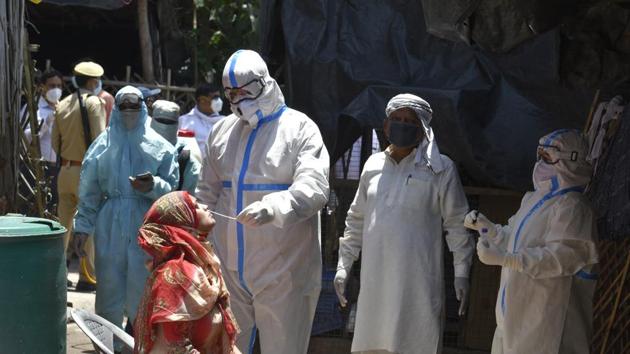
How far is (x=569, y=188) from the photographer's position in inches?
223

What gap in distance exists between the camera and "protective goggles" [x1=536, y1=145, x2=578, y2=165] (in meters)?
5.67

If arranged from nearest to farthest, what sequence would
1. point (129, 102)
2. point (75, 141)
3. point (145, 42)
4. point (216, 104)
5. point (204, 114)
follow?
point (129, 102)
point (75, 141)
point (204, 114)
point (216, 104)
point (145, 42)

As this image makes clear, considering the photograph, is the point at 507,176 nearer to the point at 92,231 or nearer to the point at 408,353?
the point at 408,353

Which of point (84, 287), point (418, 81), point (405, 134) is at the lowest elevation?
point (84, 287)

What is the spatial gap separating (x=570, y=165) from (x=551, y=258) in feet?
1.67

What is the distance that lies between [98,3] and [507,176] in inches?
231

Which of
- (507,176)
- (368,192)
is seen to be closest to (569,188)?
(368,192)

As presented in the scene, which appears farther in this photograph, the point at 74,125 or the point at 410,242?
the point at 74,125

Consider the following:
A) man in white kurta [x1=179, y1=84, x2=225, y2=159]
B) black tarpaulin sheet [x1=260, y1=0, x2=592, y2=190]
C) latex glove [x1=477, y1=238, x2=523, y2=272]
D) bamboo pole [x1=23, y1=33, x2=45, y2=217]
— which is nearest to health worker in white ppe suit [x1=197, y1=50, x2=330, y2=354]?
latex glove [x1=477, y1=238, x2=523, y2=272]

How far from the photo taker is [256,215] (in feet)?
17.9

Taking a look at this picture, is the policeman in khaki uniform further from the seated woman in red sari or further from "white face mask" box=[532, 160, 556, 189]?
the seated woman in red sari

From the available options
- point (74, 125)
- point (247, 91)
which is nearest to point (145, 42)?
point (74, 125)

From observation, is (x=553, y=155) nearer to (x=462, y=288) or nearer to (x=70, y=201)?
(x=462, y=288)

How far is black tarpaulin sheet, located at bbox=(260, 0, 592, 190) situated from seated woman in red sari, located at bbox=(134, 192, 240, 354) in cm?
311
